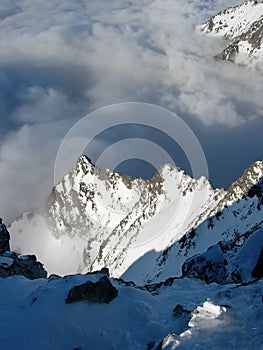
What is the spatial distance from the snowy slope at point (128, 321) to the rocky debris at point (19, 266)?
58.9ft

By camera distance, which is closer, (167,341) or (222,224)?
(167,341)

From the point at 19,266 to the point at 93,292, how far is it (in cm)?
2823

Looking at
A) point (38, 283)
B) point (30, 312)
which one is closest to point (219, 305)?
point (30, 312)

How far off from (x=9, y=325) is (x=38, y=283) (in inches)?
371

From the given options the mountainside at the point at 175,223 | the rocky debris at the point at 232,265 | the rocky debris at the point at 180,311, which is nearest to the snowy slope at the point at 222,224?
the mountainside at the point at 175,223

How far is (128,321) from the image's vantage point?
2992cm

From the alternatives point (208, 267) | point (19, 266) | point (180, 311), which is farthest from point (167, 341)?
point (19, 266)

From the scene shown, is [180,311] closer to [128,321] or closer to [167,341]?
[128,321]

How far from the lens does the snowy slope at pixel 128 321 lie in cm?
2572

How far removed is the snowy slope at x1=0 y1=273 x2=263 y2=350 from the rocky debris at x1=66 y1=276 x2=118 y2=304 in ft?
1.28

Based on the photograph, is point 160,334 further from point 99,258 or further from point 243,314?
point 99,258

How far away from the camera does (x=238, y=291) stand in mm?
31781

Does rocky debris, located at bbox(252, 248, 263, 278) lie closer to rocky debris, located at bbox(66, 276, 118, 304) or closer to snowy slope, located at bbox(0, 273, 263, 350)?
snowy slope, located at bbox(0, 273, 263, 350)

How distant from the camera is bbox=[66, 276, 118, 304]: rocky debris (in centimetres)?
3047
